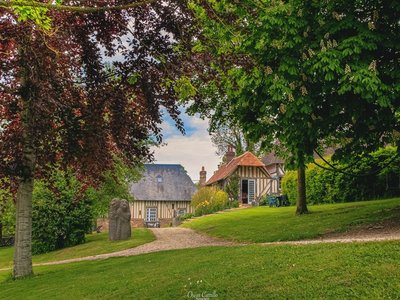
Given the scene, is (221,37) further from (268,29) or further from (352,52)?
(352,52)

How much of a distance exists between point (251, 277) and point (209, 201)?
30398 millimetres

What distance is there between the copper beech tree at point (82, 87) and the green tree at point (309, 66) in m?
1.11

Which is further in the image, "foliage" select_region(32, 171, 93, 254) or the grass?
"foliage" select_region(32, 171, 93, 254)

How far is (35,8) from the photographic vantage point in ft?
13.5

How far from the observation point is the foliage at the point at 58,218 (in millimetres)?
22578

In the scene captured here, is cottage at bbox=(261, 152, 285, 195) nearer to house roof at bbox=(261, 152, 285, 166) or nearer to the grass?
house roof at bbox=(261, 152, 285, 166)

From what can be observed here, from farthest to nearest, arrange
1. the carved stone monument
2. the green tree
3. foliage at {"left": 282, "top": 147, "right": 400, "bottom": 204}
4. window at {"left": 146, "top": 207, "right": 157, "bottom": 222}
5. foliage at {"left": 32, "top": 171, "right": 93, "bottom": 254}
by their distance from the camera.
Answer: window at {"left": 146, "top": 207, "right": 157, "bottom": 222}
foliage at {"left": 32, "top": 171, "right": 93, "bottom": 254}
the carved stone monument
foliage at {"left": 282, "top": 147, "right": 400, "bottom": 204}
the green tree

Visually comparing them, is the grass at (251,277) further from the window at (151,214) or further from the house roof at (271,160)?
the window at (151,214)

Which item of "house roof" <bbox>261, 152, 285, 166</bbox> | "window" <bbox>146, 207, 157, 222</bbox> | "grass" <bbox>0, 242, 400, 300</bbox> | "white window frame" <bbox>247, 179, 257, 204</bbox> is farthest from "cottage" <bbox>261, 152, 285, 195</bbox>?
"grass" <bbox>0, 242, 400, 300</bbox>

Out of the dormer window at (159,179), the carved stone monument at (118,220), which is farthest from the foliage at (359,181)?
the dormer window at (159,179)

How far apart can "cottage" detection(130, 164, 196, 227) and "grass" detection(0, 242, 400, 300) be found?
1475 inches

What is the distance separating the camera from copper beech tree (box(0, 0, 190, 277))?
9.03 metres

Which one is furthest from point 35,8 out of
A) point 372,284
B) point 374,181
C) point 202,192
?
point 202,192

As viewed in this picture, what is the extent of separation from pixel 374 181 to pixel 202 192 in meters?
19.0
